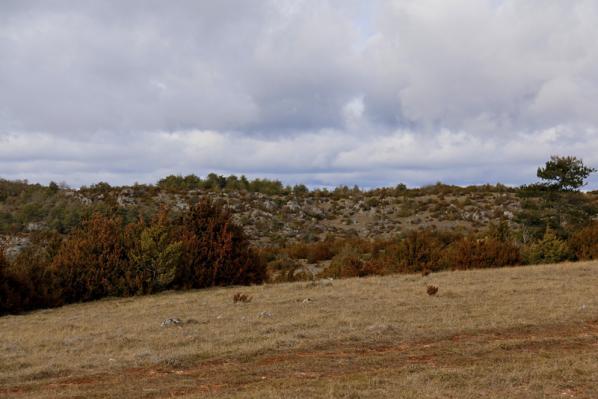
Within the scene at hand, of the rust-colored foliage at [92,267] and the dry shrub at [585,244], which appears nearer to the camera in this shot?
the rust-colored foliage at [92,267]

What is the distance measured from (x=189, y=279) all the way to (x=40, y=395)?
1521cm

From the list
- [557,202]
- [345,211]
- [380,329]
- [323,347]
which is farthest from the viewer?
[345,211]

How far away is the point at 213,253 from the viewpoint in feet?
76.2

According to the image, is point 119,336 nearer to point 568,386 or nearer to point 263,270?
point 568,386

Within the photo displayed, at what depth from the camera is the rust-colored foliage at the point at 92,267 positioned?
20.7 m

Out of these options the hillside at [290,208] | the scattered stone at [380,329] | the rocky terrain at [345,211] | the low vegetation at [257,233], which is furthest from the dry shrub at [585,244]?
the scattered stone at [380,329]

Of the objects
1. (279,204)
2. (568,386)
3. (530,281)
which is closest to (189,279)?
(530,281)

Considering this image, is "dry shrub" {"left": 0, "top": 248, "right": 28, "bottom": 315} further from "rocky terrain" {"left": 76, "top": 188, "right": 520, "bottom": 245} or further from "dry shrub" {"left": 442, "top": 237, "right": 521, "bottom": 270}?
"rocky terrain" {"left": 76, "top": 188, "right": 520, "bottom": 245}

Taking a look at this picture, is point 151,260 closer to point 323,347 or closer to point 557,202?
point 323,347

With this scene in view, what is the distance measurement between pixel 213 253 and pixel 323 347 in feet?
43.9

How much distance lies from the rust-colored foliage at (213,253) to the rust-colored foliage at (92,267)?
7.59 feet

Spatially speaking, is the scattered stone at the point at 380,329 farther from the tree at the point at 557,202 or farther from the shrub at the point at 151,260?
the tree at the point at 557,202

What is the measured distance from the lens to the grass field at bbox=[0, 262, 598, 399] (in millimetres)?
7625

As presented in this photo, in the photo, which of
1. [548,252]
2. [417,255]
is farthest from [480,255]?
[548,252]
